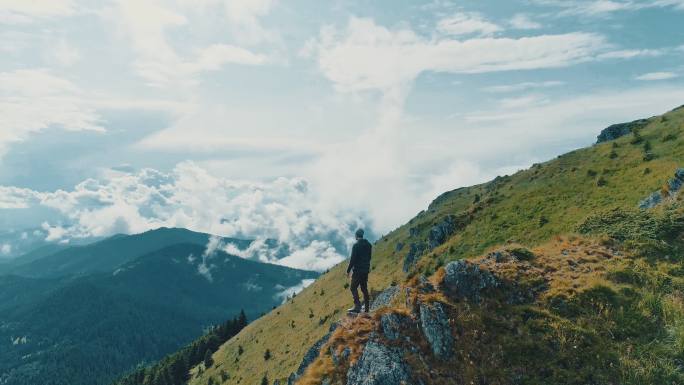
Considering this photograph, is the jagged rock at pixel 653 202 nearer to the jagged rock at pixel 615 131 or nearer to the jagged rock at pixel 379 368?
the jagged rock at pixel 379 368

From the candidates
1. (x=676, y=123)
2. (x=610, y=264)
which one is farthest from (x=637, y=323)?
(x=676, y=123)

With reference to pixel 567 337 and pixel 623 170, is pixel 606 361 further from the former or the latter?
pixel 623 170

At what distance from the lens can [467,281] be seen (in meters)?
22.6

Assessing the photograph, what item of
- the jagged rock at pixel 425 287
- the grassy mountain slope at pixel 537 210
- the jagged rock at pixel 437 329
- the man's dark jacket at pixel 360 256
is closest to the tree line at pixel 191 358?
the grassy mountain slope at pixel 537 210

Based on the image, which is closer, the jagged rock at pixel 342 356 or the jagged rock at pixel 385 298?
the jagged rock at pixel 342 356

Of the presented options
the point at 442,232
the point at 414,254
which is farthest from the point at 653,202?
the point at 414,254

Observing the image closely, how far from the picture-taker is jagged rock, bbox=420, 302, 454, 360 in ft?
62.3

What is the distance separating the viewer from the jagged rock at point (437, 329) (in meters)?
19.0

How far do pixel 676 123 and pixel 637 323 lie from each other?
47.1m

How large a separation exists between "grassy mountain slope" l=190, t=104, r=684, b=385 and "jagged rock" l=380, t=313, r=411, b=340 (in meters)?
5.83

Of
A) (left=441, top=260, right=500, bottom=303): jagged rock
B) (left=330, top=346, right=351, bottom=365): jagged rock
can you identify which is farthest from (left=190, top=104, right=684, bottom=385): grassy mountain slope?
(left=330, top=346, right=351, bottom=365): jagged rock

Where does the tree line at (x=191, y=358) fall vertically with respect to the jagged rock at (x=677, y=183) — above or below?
below

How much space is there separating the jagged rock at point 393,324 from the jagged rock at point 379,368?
0.78 meters

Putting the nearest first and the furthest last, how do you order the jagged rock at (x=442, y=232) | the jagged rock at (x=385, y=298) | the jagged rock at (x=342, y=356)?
the jagged rock at (x=342, y=356) → the jagged rock at (x=385, y=298) → the jagged rock at (x=442, y=232)
